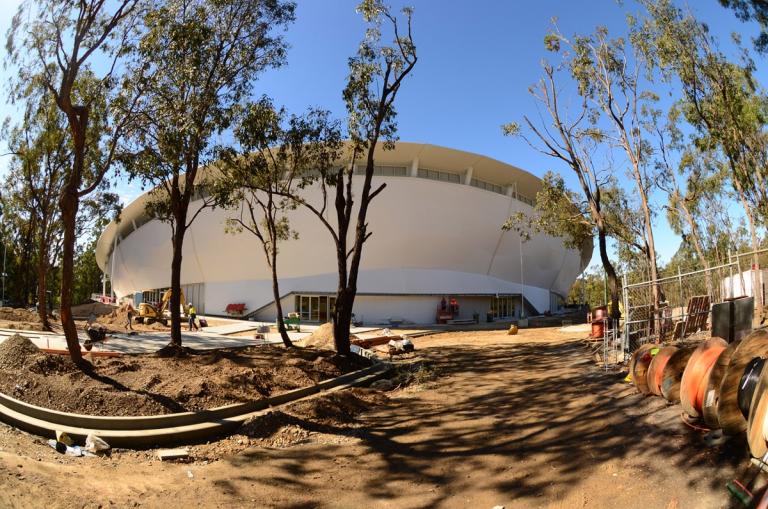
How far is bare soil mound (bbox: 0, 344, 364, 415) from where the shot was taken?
7090 mm

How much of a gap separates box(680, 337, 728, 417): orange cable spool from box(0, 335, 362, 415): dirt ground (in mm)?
6463

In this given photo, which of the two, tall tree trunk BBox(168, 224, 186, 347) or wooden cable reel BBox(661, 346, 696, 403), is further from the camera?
tall tree trunk BBox(168, 224, 186, 347)

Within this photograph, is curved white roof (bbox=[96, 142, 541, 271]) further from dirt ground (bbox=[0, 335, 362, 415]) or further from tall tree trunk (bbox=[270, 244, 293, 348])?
dirt ground (bbox=[0, 335, 362, 415])

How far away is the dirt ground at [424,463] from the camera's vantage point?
15.6ft

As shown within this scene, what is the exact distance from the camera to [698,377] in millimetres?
5984

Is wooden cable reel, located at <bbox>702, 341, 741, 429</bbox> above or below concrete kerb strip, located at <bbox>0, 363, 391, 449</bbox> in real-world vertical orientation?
above

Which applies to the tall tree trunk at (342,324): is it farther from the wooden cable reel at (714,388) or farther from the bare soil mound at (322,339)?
the wooden cable reel at (714,388)

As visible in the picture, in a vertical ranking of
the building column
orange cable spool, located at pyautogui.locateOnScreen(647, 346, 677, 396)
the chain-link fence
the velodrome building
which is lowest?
orange cable spool, located at pyautogui.locateOnScreen(647, 346, 677, 396)

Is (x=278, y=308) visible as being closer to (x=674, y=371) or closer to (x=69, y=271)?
(x=69, y=271)

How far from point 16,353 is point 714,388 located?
34.9 ft

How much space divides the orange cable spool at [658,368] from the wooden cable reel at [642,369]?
14.4 inches

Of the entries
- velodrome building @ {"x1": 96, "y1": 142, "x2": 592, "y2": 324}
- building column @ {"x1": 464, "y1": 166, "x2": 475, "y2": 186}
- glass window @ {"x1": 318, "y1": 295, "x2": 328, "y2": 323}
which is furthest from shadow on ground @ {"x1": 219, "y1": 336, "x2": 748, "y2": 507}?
building column @ {"x1": 464, "y1": 166, "x2": 475, "y2": 186}

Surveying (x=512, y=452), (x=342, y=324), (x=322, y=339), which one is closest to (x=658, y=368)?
(x=512, y=452)

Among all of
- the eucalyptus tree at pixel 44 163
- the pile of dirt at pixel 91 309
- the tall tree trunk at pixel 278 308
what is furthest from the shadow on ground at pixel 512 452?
the pile of dirt at pixel 91 309
